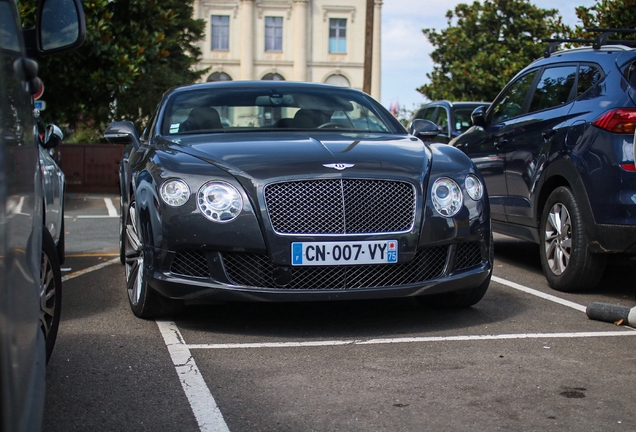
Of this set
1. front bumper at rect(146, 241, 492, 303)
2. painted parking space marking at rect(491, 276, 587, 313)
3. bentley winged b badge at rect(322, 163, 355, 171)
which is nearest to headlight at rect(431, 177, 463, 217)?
front bumper at rect(146, 241, 492, 303)

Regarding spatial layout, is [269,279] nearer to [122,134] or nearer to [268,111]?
[268,111]

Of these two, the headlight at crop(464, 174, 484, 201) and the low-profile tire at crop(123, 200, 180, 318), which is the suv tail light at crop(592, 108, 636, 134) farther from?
the low-profile tire at crop(123, 200, 180, 318)

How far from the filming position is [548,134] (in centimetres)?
712

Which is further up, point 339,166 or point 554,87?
point 554,87

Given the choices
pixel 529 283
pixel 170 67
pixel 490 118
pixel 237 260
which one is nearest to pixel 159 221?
pixel 237 260

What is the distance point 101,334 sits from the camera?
209 inches

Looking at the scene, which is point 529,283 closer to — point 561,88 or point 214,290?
point 561,88

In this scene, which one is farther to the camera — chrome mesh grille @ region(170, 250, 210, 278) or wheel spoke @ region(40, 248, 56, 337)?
chrome mesh grille @ region(170, 250, 210, 278)

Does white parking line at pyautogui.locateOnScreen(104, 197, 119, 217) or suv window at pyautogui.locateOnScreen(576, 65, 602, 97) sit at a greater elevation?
suv window at pyautogui.locateOnScreen(576, 65, 602, 97)

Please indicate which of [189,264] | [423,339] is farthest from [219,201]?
[423,339]

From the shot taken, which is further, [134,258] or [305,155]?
[134,258]

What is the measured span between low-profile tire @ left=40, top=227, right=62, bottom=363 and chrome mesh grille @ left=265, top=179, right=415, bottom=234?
1.17m

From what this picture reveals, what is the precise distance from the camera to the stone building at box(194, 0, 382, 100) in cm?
6141

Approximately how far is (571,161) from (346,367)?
9.45ft
